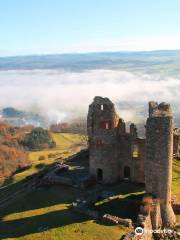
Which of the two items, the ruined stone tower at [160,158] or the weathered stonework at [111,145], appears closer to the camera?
the ruined stone tower at [160,158]

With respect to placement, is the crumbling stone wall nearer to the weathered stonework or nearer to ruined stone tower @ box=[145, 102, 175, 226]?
the weathered stonework

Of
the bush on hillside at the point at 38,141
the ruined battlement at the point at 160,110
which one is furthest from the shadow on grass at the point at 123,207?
the bush on hillside at the point at 38,141

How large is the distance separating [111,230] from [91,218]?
324 cm

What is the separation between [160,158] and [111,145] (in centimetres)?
864

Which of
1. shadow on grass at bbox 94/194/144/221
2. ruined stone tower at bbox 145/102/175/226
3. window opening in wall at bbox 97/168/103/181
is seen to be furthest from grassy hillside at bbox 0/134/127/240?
ruined stone tower at bbox 145/102/175/226

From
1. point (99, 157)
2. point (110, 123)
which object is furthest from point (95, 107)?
point (99, 157)

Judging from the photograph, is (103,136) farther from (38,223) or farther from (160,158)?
(38,223)

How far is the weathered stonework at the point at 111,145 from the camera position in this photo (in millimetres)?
42906

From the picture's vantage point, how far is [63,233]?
1286 inches

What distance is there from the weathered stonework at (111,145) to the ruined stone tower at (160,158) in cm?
711

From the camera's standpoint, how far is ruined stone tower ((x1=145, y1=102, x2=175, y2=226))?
114 feet

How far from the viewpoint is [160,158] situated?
1387 inches

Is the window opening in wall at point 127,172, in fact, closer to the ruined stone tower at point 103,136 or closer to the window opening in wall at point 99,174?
the ruined stone tower at point 103,136

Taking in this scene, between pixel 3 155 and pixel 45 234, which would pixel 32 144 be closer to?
pixel 3 155
